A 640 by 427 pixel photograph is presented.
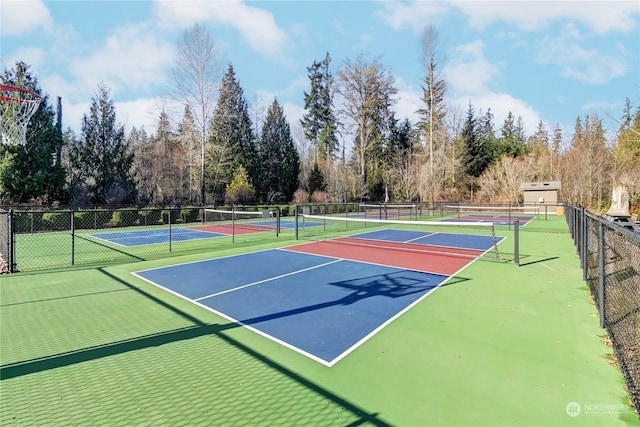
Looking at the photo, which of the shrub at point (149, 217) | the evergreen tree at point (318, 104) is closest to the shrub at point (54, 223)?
the shrub at point (149, 217)

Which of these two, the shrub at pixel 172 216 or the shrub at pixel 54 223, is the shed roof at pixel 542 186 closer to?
the shrub at pixel 172 216

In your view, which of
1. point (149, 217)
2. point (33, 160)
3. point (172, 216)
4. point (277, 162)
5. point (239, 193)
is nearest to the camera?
point (33, 160)

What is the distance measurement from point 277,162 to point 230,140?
5.61m


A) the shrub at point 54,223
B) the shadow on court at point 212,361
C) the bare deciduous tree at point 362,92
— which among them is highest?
the bare deciduous tree at point 362,92

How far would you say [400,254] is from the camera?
33.7 feet

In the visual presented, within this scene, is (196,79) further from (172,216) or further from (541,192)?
(541,192)

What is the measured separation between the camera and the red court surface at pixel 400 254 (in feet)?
28.4

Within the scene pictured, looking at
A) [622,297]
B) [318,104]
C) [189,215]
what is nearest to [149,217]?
[189,215]

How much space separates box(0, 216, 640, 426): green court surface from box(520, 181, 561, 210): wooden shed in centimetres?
2965

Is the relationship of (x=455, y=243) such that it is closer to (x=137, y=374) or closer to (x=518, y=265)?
(x=518, y=265)

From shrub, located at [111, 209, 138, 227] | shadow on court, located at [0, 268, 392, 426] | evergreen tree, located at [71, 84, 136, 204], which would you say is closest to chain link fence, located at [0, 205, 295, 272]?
shrub, located at [111, 209, 138, 227]

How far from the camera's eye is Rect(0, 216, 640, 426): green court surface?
9.20ft

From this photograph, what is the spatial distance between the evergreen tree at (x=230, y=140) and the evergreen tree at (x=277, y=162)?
57.3 inches

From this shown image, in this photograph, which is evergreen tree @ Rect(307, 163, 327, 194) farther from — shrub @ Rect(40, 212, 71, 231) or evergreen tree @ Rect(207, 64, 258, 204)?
shrub @ Rect(40, 212, 71, 231)
